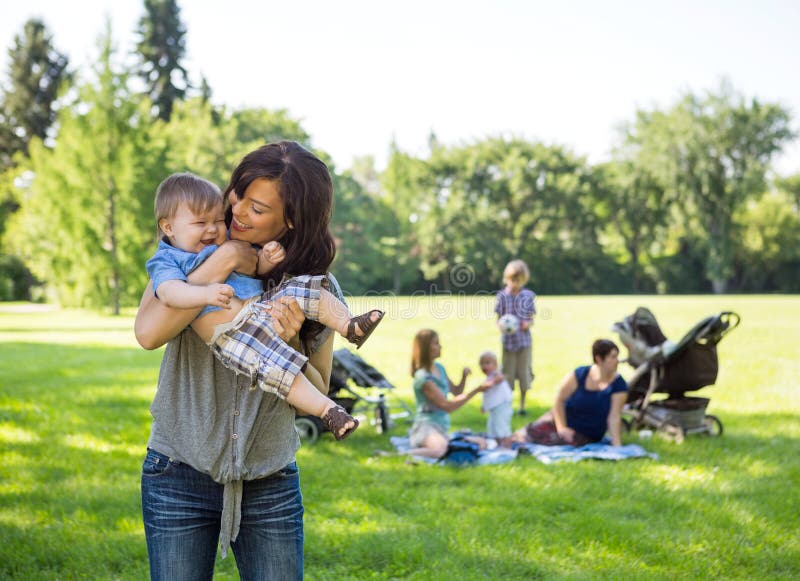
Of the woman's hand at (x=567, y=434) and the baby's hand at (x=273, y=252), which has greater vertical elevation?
the baby's hand at (x=273, y=252)

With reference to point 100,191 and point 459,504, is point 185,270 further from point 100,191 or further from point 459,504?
Result: point 100,191

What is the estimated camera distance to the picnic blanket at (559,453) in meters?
6.59

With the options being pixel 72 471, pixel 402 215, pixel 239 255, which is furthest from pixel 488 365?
pixel 402 215

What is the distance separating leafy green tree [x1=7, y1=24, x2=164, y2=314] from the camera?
25.4 metres

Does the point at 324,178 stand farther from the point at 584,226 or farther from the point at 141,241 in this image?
the point at 584,226

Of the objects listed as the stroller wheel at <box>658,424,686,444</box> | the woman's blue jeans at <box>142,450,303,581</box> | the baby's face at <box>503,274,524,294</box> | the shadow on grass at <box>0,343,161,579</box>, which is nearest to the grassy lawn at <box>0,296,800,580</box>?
the shadow on grass at <box>0,343,161,579</box>

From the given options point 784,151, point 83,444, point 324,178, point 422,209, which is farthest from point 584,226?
point 324,178

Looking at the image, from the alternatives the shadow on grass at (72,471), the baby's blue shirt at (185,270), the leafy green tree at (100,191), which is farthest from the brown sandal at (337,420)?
the leafy green tree at (100,191)

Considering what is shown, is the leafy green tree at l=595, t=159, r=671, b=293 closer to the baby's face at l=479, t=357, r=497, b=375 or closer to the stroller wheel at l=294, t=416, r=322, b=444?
the baby's face at l=479, t=357, r=497, b=375

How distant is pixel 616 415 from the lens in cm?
710

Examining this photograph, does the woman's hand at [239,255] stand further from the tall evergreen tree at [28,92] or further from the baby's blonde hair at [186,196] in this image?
the tall evergreen tree at [28,92]

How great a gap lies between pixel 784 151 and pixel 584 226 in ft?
50.8

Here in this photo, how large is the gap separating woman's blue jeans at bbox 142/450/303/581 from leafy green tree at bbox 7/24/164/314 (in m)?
25.2

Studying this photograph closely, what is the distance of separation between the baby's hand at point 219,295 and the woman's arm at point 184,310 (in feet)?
0.15
